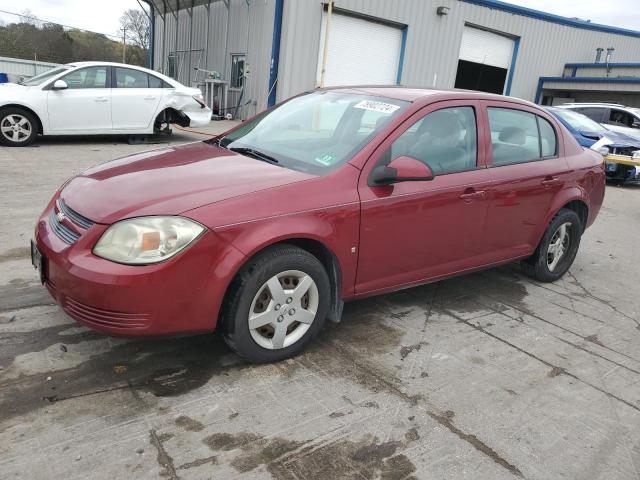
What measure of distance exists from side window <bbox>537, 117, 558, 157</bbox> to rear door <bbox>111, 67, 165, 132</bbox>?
7.99m

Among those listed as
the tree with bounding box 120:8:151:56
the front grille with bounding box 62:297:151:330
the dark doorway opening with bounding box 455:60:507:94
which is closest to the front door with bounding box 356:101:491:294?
the front grille with bounding box 62:297:151:330

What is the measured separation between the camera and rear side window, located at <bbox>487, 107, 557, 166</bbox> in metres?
4.12

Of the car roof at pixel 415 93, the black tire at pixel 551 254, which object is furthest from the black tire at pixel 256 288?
the black tire at pixel 551 254

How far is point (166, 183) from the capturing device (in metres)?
3.01

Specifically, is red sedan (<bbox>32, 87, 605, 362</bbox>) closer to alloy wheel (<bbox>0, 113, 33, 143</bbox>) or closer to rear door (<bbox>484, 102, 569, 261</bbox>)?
rear door (<bbox>484, 102, 569, 261</bbox>)

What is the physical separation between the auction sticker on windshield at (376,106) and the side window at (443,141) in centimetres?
19

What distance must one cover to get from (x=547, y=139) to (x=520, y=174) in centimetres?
68

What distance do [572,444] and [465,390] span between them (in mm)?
594

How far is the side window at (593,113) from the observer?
13398 millimetres

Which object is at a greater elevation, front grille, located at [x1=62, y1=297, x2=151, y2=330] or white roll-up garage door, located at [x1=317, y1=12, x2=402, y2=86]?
white roll-up garage door, located at [x1=317, y1=12, x2=402, y2=86]

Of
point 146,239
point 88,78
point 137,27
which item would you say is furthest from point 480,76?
point 137,27

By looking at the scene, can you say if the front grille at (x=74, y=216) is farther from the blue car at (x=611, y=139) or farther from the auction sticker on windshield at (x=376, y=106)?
the blue car at (x=611, y=139)

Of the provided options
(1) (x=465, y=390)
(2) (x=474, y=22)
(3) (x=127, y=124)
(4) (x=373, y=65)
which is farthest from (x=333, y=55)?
(1) (x=465, y=390)

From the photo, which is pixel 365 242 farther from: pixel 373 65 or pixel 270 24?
pixel 373 65
